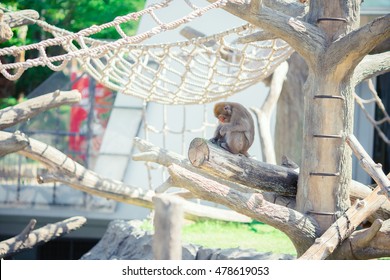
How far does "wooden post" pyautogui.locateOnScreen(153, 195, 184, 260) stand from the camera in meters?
1.56

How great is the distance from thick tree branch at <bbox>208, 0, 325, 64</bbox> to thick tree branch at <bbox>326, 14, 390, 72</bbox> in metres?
0.06

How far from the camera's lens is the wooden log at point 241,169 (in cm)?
269

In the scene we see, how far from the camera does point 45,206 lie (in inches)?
248

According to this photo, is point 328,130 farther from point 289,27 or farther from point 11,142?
point 11,142

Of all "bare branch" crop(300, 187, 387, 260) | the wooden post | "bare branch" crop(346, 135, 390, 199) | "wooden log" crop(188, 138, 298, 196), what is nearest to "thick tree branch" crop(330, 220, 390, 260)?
"bare branch" crop(300, 187, 387, 260)

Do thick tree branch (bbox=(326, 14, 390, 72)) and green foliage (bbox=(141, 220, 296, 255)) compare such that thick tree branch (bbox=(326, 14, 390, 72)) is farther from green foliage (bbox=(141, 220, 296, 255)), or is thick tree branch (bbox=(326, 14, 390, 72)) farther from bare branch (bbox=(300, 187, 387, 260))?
green foliage (bbox=(141, 220, 296, 255))

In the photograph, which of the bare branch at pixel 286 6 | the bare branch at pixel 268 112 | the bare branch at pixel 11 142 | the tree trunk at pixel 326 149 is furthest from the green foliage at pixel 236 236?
the bare branch at pixel 286 6

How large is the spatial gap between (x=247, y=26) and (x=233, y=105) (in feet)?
1.26

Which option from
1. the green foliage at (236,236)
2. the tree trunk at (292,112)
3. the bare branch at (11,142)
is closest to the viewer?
the bare branch at (11,142)

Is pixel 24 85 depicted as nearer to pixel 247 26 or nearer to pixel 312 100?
pixel 247 26

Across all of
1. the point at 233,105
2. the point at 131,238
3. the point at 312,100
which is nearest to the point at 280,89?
the point at 131,238

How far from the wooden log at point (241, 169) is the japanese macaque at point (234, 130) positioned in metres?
0.13

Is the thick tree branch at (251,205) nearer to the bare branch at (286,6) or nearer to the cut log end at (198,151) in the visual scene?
the cut log end at (198,151)

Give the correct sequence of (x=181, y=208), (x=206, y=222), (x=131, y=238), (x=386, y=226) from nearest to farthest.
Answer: (x=181, y=208) → (x=386, y=226) → (x=131, y=238) → (x=206, y=222)
